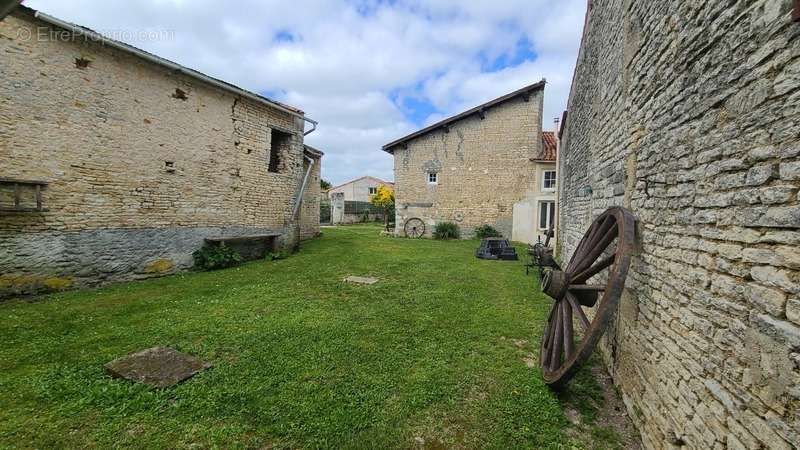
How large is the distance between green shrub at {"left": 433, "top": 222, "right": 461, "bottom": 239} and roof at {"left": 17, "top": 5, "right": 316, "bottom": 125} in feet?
28.4

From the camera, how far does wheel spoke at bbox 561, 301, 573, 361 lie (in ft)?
9.00

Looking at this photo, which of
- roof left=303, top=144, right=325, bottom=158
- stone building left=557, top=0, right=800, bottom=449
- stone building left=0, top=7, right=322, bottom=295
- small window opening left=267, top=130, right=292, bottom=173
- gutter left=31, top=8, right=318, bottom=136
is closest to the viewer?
stone building left=557, top=0, right=800, bottom=449

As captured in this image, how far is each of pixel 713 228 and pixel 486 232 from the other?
13.1m

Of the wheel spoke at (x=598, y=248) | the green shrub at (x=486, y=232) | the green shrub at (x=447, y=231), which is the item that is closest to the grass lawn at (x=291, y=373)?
the wheel spoke at (x=598, y=248)

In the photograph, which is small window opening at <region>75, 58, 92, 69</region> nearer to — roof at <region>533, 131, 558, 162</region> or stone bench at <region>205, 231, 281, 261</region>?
stone bench at <region>205, 231, 281, 261</region>

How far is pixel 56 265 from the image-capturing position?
5586 millimetres

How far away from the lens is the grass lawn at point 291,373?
7.69ft

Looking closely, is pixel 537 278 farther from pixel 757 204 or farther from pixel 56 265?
pixel 56 265

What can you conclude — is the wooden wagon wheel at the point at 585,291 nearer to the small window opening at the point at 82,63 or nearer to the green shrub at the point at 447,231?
the small window opening at the point at 82,63

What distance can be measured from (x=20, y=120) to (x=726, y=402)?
895 centimetres

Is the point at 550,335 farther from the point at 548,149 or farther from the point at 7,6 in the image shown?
the point at 548,149

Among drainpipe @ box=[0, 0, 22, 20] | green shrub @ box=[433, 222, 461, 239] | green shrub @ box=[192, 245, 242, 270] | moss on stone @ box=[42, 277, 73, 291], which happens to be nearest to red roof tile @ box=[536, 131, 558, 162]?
green shrub @ box=[433, 222, 461, 239]

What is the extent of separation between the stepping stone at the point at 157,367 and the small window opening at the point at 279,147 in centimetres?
724

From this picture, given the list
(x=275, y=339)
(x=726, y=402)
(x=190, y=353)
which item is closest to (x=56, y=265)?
(x=190, y=353)
